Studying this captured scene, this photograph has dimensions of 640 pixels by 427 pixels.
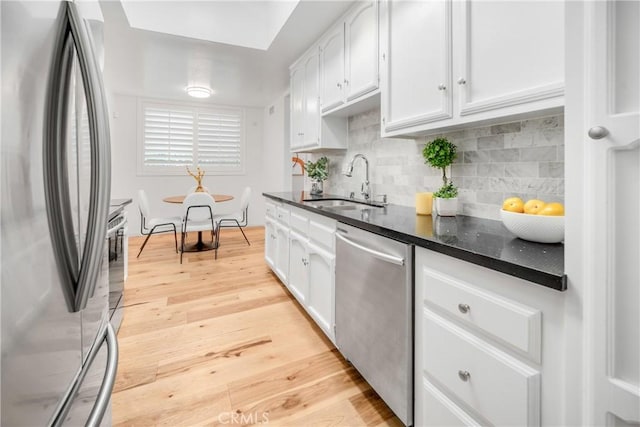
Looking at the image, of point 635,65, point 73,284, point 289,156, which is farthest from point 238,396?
point 289,156

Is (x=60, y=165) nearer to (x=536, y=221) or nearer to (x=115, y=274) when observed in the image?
(x=536, y=221)

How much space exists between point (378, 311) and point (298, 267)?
114cm

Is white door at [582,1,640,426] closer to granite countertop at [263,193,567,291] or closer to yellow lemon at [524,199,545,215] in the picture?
granite countertop at [263,193,567,291]

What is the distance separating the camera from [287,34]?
2.79 meters

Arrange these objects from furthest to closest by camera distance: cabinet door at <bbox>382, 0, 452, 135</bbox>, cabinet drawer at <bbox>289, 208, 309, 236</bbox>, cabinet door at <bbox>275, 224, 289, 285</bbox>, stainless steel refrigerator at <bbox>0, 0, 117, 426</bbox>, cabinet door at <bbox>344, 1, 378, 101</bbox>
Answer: cabinet door at <bbox>275, 224, 289, 285</bbox>
cabinet drawer at <bbox>289, 208, 309, 236</bbox>
cabinet door at <bbox>344, 1, 378, 101</bbox>
cabinet door at <bbox>382, 0, 452, 135</bbox>
stainless steel refrigerator at <bbox>0, 0, 117, 426</bbox>

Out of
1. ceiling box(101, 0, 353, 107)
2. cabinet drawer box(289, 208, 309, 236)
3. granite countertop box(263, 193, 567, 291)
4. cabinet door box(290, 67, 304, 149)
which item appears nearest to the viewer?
granite countertop box(263, 193, 567, 291)

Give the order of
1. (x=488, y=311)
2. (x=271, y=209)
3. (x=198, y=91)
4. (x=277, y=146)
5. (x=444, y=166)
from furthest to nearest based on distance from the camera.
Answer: (x=277, y=146)
(x=198, y=91)
(x=271, y=209)
(x=444, y=166)
(x=488, y=311)

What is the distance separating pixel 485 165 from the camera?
1.60 meters

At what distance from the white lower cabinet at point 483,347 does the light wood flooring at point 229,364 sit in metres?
0.45

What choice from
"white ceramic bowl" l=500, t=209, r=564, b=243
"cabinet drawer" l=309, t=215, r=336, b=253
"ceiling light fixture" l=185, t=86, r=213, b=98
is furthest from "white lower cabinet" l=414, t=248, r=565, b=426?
"ceiling light fixture" l=185, t=86, r=213, b=98

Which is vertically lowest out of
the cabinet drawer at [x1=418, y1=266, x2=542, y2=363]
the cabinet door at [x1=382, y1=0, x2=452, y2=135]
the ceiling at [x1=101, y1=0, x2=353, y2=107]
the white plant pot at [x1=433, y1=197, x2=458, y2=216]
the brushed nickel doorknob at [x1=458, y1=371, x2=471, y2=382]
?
the brushed nickel doorknob at [x1=458, y1=371, x2=471, y2=382]

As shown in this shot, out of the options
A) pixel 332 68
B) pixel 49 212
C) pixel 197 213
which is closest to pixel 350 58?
pixel 332 68

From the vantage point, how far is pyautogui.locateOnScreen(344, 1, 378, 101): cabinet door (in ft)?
6.50

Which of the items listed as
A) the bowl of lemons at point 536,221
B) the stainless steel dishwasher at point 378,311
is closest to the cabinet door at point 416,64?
the bowl of lemons at point 536,221
